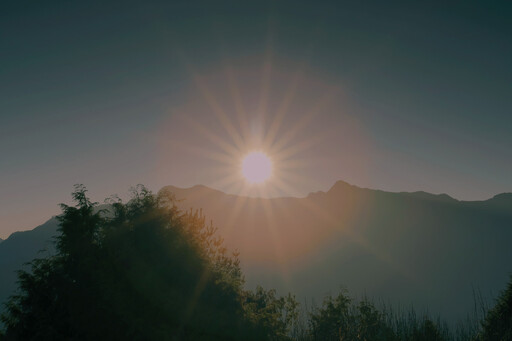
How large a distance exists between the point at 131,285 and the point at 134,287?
24 cm

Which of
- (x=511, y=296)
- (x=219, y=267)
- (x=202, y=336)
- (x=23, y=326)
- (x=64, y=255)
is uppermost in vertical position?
(x=511, y=296)

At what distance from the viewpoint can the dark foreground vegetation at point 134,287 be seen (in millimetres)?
17125

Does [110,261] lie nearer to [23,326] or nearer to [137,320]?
[137,320]

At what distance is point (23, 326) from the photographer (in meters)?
18.3

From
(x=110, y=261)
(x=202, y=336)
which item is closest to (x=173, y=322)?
(x=202, y=336)

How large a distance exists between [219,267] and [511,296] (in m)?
39.3

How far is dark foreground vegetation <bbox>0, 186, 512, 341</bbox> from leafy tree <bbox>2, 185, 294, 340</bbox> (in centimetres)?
6

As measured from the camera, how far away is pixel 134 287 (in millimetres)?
17984

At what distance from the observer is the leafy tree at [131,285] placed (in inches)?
678

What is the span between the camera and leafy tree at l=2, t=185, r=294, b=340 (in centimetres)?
1722

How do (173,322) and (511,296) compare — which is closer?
(173,322)

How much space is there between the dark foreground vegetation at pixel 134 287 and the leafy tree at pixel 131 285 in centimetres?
6

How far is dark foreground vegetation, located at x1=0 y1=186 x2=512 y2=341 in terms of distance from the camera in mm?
17125

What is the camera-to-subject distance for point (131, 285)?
18.0 metres
